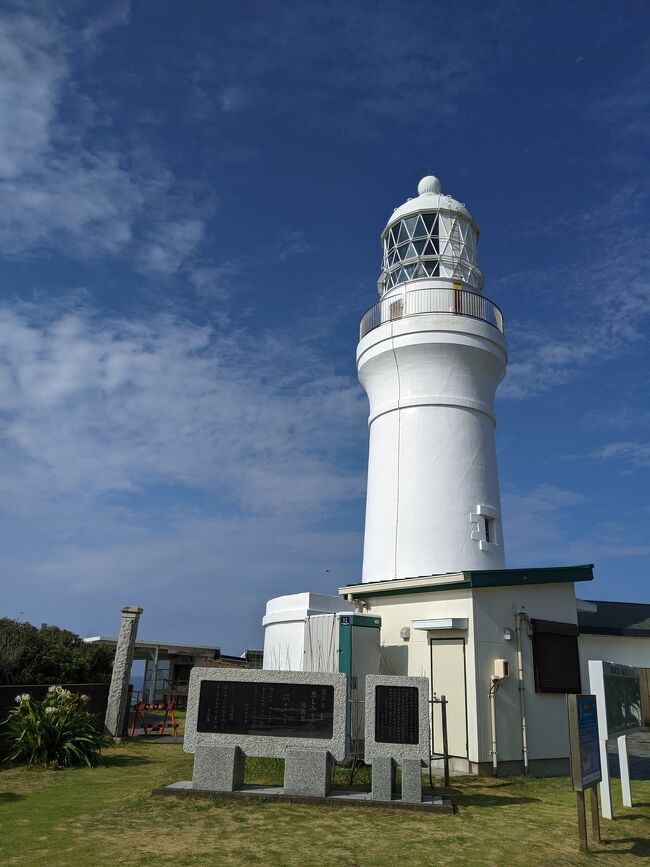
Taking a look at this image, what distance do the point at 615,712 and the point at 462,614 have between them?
12.1 feet

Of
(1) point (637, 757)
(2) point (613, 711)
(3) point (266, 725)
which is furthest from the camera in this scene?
(1) point (637, 757)

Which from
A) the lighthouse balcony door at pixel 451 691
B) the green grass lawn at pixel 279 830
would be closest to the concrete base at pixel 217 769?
the green grass lawn at pixel 279 830

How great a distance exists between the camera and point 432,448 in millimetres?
17016

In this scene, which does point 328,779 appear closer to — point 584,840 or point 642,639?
point 584,840

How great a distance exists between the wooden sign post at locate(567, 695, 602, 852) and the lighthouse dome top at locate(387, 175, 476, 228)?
50.0ft

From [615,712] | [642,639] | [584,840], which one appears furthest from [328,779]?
[642,639]

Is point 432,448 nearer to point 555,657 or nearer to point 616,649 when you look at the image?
point 555,657

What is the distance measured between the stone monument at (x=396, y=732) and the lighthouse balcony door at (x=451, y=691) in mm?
3224

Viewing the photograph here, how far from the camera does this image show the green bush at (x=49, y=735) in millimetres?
11328

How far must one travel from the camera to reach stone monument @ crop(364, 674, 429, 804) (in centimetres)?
870

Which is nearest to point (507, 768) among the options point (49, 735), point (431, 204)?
point (49, 735)

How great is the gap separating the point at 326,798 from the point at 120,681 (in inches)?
295

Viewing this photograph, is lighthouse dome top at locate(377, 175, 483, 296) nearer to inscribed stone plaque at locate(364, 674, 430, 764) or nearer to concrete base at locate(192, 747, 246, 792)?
inscribed stone plaque at locate(364, 674, 430, 764)

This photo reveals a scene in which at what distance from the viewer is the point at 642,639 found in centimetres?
2134
